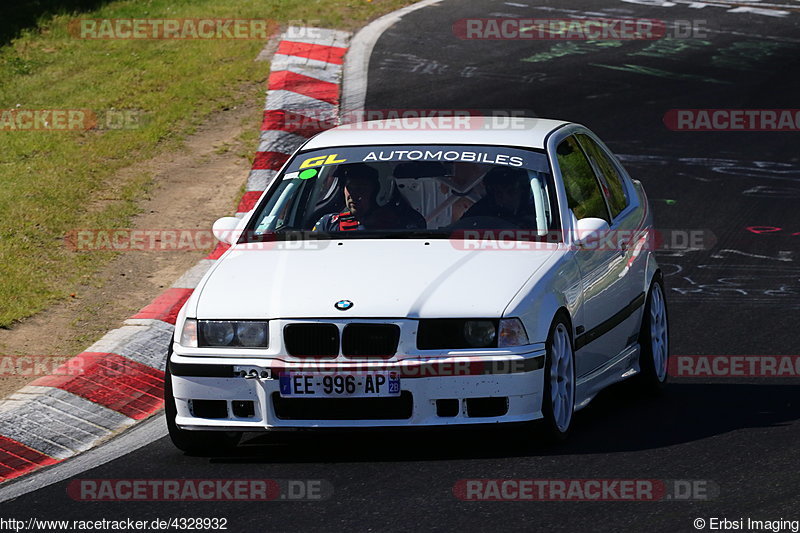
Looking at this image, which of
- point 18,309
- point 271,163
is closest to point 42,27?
point 271,163

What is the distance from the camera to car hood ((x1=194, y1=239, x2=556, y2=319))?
6.50 m

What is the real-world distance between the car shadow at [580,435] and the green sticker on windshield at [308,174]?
1.51 meters

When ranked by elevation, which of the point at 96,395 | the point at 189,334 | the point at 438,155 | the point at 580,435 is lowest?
the point at 96,395

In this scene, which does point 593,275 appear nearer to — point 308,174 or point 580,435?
point 580,435

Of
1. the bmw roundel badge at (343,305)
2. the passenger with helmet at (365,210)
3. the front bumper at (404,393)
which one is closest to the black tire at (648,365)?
the passenger with helmet at (365,210)

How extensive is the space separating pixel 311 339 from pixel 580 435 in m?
1.49

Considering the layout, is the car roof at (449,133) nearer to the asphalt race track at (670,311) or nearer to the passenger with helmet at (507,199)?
the passenger with helmet at (507,199)

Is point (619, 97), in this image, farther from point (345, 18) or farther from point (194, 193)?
point (194, 193)

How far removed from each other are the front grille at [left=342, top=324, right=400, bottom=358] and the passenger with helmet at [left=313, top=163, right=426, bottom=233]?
1205 mm

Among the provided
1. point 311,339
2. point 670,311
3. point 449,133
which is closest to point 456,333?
point 311,339

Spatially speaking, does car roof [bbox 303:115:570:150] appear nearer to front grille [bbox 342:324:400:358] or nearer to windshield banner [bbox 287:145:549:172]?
windshield banner [bbox 287:145:549:172]

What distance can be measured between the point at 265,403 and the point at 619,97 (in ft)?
35.4

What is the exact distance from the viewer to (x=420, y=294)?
6.57m

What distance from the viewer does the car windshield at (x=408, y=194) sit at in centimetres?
754
